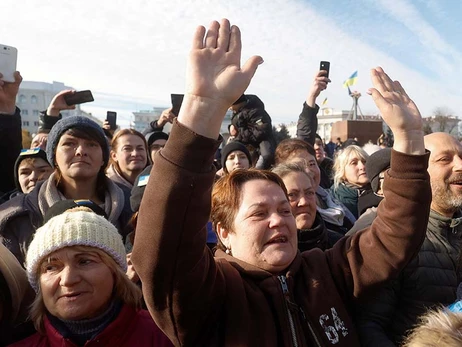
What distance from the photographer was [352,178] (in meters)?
4.52

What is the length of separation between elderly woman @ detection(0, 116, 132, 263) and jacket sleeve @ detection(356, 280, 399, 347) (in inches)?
64.5

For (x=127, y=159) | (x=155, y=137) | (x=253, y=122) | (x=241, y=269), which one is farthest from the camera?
(x=155, y=137)

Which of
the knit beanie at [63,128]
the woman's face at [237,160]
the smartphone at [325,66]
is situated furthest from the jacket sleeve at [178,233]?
the smartphone at [325,66]

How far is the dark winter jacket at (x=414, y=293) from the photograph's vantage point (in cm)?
212

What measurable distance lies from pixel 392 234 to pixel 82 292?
4.34 ft

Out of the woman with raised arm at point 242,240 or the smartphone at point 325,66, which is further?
the smartphone at point 325,66

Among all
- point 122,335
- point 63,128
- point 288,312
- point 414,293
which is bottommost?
point 122,335

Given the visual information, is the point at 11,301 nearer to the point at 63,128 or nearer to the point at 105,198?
the point at 105,198

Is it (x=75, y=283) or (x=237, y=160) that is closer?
(x=75, y=283)

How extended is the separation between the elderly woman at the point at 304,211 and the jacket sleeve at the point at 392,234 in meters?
0.68

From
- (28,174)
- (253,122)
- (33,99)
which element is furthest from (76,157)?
(33,99)

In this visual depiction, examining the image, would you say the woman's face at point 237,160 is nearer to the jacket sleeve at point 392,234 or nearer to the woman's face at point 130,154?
the woman's face at point 130,154

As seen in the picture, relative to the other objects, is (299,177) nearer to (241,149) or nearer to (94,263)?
(94,263)

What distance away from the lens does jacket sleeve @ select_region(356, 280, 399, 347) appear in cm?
199
